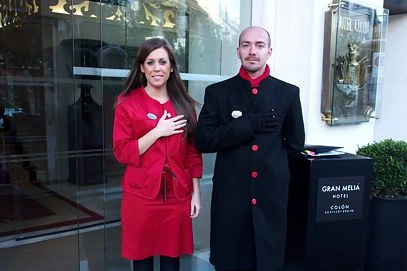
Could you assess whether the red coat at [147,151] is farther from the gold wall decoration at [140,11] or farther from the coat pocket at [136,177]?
the gold wall decoration at [140,11]

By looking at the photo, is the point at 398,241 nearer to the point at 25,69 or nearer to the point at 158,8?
the point at 158,8

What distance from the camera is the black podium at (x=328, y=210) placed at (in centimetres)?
270

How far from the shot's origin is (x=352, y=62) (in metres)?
3.67

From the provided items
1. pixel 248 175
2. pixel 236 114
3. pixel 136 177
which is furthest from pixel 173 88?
pixel 248 175

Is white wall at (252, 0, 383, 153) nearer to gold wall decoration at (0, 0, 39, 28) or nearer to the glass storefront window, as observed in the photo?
the glass storefront window

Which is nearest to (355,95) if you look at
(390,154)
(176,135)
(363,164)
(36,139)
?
(390,154)

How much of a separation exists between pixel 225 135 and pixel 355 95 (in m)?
2.14

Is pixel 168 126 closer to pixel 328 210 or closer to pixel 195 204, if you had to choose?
pixel 195 204

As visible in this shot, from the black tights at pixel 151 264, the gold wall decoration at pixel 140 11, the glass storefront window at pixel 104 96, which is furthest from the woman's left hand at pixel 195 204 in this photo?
the gold wall decoration at pixel 140 11

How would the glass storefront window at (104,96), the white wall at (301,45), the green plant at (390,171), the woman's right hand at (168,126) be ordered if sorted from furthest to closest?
the white wall at (301,45), the green plant at (390,171), the glass storefront window at (104,96), the woman's right hand at (168,126)

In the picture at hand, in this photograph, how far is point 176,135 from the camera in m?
2.17

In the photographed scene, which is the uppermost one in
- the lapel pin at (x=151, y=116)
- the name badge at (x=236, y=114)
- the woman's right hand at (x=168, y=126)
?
the name badge at (x=236, y=114)

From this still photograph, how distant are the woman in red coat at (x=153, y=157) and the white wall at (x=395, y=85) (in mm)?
4948

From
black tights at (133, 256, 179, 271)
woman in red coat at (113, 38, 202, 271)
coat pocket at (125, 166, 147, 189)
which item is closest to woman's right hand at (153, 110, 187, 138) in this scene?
woman in red coat at (113, 38, 202, 271)
